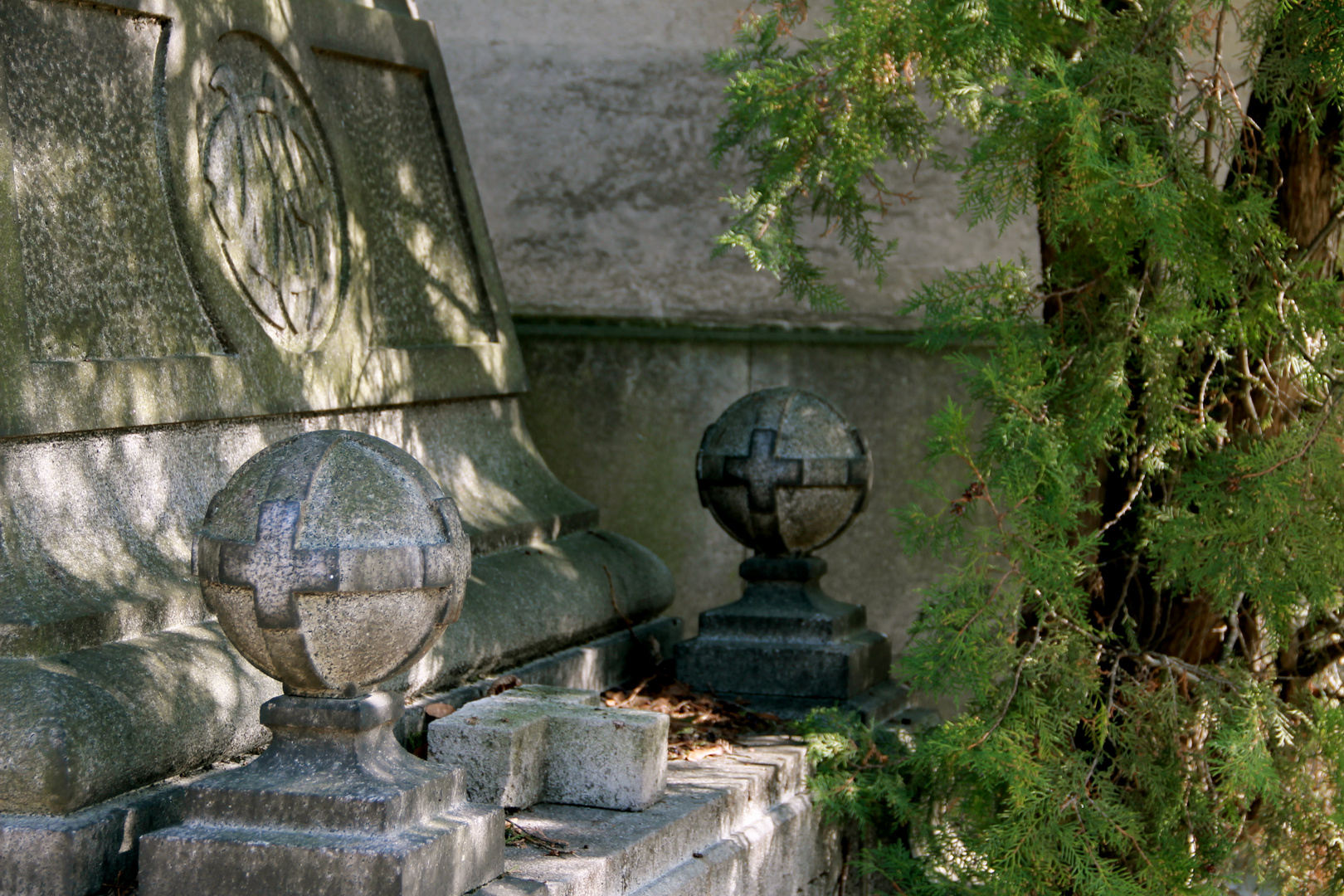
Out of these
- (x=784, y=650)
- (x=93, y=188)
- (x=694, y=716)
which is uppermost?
(x=93, y=188)

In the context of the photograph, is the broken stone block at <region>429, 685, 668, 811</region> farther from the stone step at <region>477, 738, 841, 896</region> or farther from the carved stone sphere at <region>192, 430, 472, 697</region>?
the carved stone sphere at <region>192, 430, 472, 697</region>

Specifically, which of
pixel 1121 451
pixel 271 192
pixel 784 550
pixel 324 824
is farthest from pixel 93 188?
pixel 1121 451

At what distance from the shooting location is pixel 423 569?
2.91 m

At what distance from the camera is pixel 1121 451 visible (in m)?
4.55

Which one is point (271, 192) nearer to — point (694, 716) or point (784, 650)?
point (694, 716)

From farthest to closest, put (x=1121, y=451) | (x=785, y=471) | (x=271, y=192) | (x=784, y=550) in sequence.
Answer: (x=784, y=550) → (x=785, y=471) → (x=1121, y=451) → (x=271, y=192)

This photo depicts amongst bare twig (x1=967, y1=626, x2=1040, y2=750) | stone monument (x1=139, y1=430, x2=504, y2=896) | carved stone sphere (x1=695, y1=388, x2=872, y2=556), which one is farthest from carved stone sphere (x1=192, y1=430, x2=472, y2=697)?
carved stone sphere (x1=695, y1=388, x2=872, y2=556)

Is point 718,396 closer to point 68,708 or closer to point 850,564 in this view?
point 850,564

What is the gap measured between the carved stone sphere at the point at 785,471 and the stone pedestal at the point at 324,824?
2.22m

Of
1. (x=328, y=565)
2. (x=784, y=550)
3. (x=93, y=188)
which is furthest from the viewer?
(x=784, y=550)

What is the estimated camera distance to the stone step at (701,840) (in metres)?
3.17

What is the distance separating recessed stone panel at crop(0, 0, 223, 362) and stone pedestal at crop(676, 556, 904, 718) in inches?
82.6

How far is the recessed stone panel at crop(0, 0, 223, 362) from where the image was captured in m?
3.40

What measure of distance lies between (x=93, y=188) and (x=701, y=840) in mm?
2327
